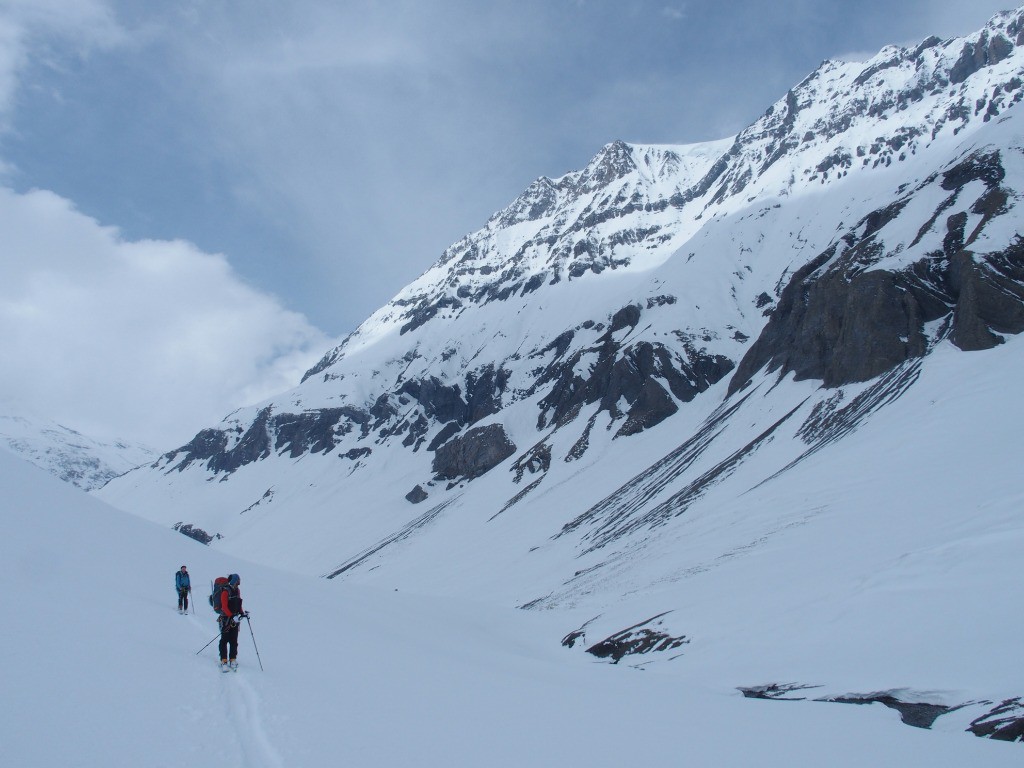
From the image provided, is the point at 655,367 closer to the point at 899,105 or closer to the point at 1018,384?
the point at 1018,384

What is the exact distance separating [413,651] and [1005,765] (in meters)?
11.0

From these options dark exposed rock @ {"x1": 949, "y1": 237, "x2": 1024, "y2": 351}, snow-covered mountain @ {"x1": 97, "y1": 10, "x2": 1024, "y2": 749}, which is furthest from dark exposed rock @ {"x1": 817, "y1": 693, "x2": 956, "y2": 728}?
dark exposed rock @ {"x1": 949, "y1": 237, "x2": 1024, "y2": 351}

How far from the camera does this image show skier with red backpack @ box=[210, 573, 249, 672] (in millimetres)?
9898

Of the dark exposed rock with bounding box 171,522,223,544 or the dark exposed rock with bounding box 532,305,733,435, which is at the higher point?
the dark exposed rock with bounding box 171,522,223,544

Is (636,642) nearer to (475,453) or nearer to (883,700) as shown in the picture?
(883,700)

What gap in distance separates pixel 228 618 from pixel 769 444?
54.1 m

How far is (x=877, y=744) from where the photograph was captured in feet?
28.6

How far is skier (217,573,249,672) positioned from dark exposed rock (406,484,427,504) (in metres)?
124

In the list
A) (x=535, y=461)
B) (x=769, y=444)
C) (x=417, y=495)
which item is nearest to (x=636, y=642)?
(x=769, y=444)

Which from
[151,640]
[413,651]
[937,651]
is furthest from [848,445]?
[151,640]

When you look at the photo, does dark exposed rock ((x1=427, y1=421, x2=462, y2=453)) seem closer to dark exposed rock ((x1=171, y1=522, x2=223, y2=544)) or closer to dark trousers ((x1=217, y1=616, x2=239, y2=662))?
dark exposed rock ((x1=171, y1=522, x2=223, y2=544))

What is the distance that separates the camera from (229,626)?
10.0 m

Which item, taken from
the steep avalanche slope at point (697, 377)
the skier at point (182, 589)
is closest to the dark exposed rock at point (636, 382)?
the steep avalanche slope at point (697, 377)

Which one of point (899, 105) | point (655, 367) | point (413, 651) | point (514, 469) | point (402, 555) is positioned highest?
point (899, 105)
